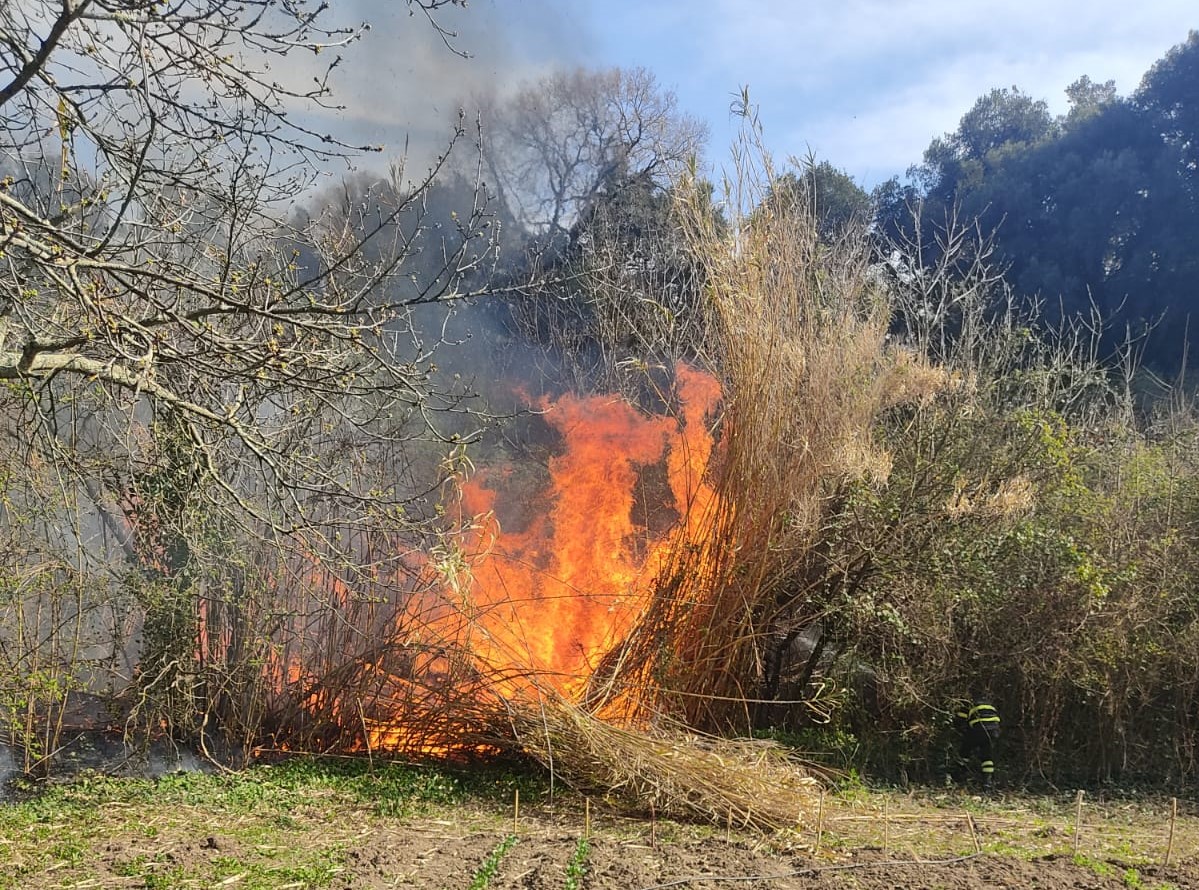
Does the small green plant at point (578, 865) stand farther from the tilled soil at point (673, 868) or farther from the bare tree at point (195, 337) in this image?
the bare tree at point (195, 337)

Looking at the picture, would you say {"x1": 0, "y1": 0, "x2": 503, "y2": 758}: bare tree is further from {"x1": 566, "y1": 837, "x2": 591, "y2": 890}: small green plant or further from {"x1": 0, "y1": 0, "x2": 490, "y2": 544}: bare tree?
{"x1": 566, "y1": 837, "x2": 591, "y2": 890}: small green plant

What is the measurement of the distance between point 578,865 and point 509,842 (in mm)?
555

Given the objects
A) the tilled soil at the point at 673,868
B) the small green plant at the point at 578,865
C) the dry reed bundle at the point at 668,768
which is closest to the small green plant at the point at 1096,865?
the tilled soil at the point at 673,868

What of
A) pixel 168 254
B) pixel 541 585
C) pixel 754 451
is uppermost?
pixel 168 254

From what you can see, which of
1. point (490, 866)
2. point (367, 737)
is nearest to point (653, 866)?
point (490, 866)

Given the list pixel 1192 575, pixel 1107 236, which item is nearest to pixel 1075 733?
pixel 1192 575

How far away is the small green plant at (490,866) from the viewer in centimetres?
404

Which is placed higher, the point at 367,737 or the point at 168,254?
the point at 168,254

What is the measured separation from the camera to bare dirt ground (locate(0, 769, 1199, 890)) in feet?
13.5

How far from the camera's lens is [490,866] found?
427 cm

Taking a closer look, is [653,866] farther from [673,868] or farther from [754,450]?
[754,450]

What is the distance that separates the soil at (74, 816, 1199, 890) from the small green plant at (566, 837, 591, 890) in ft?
0.05

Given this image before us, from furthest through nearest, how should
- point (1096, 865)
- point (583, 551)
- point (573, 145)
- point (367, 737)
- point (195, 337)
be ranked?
point (573, 145) → point (583, 551) → point (367, 737) → point (1096, 865) → point (195, 337)

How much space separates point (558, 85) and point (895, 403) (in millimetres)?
6872
